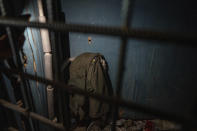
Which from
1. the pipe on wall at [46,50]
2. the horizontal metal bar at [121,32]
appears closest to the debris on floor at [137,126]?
the pipe on wall at [46,50]

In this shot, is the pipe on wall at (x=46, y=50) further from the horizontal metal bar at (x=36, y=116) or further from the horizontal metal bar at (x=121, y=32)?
the horizontal metal bar at (x=121, y=32)

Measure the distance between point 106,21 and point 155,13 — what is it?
0.57m

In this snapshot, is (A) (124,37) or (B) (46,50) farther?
(B) (46,50)

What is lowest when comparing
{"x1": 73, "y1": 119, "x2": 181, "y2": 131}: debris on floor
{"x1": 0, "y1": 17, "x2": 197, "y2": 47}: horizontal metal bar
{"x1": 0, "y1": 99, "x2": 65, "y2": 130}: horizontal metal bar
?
{"x1": 73, "y1": 119, "x2": 181, "y2": 131}: debris on floor

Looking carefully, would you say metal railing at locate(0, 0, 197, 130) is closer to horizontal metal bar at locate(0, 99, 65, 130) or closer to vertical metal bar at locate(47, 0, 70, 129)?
vertical metal bar at locate(47, 0, 70, 129)

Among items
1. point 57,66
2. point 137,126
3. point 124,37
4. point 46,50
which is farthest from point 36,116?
point 137,126

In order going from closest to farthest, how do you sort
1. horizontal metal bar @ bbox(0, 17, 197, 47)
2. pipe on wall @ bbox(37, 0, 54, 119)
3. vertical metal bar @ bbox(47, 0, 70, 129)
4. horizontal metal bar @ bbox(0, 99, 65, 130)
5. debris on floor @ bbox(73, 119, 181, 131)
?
horizontal metal bar @ bbox(0, 17, 197, 47) < vertical metal bar @ bbox(47, 0, 70, 129) < horizontal metal bar @ bbox(0, 99, 65, 130) < pipe on wall @ bbox(37, 0, 54, 119) < debris on floor @ bbox(73, 119, 181, 131)

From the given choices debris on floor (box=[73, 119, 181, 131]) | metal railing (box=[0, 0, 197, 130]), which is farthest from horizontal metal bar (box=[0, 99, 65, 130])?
debris on floor (box=[73, 119, 181, 131])

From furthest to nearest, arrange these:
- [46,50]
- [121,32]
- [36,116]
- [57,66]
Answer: [46,50]
[36,116]
[57,66]
[121,32]

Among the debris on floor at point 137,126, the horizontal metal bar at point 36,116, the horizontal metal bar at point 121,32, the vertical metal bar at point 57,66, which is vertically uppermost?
the horizontal metal bar at point 121,32

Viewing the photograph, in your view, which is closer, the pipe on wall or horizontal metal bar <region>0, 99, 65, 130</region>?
horizontal metal bar <region>0, 99, 65, 130</region>

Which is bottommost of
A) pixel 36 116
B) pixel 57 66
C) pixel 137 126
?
pixel 137 126

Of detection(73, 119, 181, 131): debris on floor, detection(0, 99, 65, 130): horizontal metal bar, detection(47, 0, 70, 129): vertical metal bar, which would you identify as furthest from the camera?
detection(73, 119, 181, 131): debris on floor

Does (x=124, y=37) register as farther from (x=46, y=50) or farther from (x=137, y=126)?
(x=137, y=126)
